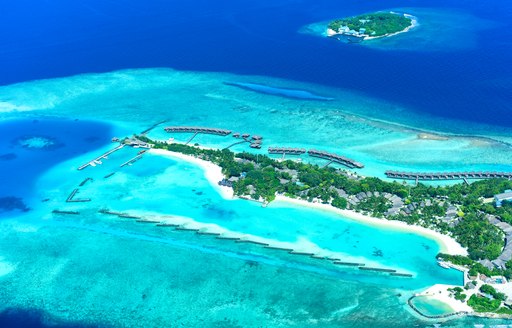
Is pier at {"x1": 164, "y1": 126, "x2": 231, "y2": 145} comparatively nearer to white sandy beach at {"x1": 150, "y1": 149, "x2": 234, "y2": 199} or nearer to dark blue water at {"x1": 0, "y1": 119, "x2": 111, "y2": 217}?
white sandy beach at {"x1": 150, "y1": 149, "x2": 234, "y2": 199}

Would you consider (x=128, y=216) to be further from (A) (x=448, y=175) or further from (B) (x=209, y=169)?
(A) (x=448, y=175)

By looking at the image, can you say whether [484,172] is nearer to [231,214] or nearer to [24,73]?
[231,214]

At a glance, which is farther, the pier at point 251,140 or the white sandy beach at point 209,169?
the pier at point 251,140

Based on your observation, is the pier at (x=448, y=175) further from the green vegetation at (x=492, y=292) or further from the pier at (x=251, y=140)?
the green vegetation at (x=492, y=292)

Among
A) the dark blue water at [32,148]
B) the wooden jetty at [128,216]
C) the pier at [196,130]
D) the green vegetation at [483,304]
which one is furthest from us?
the pier at [196,130]

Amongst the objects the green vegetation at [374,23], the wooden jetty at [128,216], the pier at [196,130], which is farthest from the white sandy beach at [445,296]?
the green vegetation at [374,23]

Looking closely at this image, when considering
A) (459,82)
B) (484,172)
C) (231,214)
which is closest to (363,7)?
(459,82)
